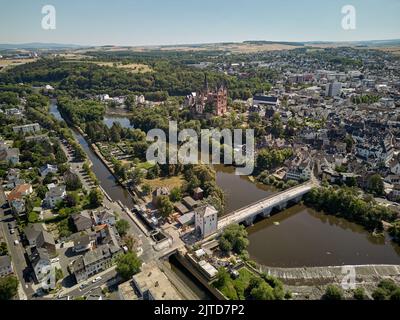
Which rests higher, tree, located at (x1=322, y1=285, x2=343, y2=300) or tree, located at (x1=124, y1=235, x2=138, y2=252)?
tree, located at (x1=124, y1=235, x2=138, y2=252)

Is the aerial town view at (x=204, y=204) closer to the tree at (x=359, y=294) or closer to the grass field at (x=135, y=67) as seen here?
the tree at (x=359, y=294)

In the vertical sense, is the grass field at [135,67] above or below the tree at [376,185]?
above

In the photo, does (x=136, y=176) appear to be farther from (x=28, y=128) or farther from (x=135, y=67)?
(x=135, y=67)

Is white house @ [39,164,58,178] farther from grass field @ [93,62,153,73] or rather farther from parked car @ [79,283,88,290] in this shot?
grass field @ [93,62,153,73]

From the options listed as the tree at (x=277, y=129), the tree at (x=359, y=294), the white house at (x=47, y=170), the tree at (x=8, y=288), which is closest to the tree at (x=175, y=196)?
the tree at (x=8, y=288)

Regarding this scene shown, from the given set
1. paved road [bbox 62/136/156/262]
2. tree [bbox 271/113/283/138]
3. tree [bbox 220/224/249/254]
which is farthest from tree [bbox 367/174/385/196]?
paved road [bbox 62/136/156/262]

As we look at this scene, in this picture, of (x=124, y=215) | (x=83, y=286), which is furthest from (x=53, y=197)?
(x=83, y=286)

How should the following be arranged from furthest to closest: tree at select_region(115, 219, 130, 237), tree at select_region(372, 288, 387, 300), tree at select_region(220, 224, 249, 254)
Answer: tree at select_region(115, 219, 130, 237) → tree at select_region(220, 224, 249, 254) → tree at select_region(372, 288, 387, 300)
